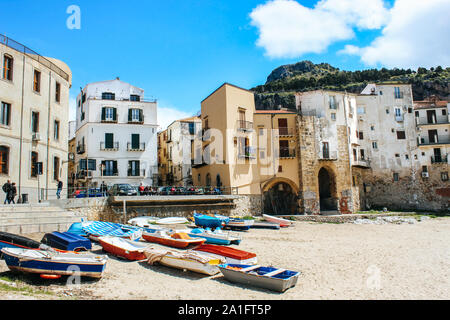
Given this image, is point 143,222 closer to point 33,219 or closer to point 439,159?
point 33,219

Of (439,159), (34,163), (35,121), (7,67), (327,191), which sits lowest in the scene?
(327,191)

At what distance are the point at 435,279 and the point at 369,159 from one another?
3518 cm

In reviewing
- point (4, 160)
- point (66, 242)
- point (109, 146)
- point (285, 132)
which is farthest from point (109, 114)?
point (66, 242)

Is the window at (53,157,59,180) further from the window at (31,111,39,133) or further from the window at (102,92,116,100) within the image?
the window at (102,92,116,100)

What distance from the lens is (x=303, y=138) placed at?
36312mm

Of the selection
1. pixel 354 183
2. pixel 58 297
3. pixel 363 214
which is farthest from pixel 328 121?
pixel 58 297

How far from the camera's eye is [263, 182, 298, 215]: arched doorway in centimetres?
3671

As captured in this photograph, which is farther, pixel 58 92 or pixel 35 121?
pixel 58 92

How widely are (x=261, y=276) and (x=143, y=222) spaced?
1380 centimetres

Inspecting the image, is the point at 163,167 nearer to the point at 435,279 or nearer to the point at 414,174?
the point at 414,174

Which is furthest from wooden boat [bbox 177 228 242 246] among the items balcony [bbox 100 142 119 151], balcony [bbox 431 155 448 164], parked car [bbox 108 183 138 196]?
balcony [bbox 431 155 448 164]

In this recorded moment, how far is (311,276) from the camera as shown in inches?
506

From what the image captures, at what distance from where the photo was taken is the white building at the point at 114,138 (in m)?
35.2

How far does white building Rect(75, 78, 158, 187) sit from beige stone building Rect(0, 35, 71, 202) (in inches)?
340
